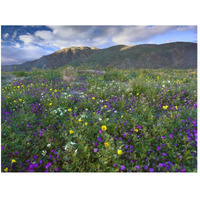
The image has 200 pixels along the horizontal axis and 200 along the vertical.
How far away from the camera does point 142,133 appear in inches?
99.4

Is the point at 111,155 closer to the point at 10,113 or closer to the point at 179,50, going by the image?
the point at 10,113

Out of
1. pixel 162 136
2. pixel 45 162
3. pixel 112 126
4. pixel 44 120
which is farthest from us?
pixel 44 120

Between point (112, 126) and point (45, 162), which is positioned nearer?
point (45, 162)

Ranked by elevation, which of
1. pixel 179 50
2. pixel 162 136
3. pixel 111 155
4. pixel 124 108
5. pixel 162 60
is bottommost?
pixel 111 155

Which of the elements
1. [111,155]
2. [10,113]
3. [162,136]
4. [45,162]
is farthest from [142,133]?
[10,113]

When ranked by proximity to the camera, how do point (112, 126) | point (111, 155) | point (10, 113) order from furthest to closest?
1. point (10, 113)
2. point (112, 126)
3. point (111, 155)

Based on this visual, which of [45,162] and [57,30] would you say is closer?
[45,162]

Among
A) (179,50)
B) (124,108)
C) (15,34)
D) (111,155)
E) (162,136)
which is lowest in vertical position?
(111,155)

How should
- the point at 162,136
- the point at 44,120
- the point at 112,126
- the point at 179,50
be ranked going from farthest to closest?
1. the point at 179,50
2. the point at 44,120
3. the point at 112,126
4. the point at 162,136

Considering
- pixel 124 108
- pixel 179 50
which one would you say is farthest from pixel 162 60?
pixel 124 108

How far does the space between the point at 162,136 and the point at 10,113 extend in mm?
3802

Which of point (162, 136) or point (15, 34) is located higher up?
point (15, 34)

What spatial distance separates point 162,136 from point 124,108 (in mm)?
1355

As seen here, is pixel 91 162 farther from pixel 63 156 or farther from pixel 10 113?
pixel 10 113
